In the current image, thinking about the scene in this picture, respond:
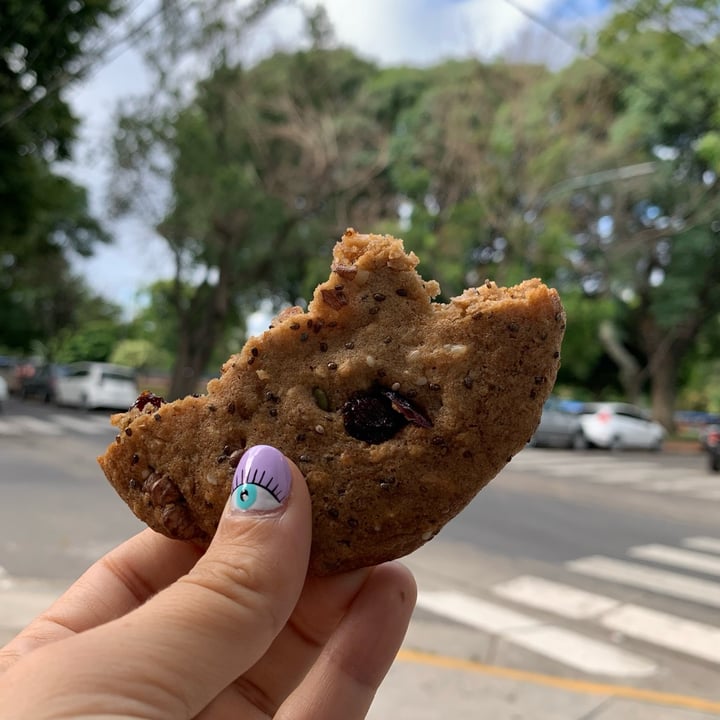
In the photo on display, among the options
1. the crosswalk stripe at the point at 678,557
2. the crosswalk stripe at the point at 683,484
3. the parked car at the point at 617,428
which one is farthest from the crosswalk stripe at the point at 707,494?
the parked car at the point at 617,428

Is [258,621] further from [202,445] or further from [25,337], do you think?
[25,337]

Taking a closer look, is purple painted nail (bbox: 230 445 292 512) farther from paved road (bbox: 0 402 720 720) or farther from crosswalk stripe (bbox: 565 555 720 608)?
crosswalk stripe (bbox: 565 555 720 608)

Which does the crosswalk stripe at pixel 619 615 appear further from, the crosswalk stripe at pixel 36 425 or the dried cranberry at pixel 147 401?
the crosswalk stripe at pixel 36 425

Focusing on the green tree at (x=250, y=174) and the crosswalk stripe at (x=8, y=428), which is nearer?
the crosswalk stripe at (x=8, y=428)

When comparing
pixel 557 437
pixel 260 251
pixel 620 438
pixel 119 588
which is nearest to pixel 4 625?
pixel 119 588

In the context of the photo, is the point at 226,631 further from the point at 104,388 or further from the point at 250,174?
the point at 104,388

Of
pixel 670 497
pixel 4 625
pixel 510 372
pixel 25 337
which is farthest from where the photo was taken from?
pixel 25 337
